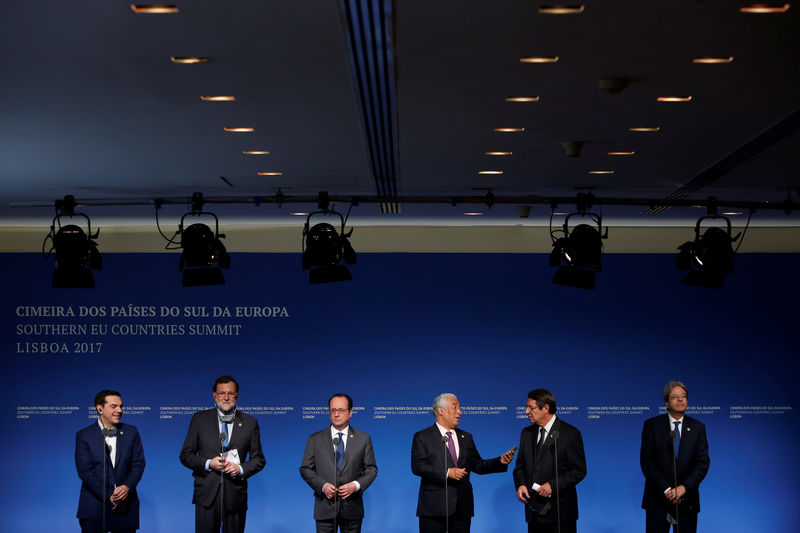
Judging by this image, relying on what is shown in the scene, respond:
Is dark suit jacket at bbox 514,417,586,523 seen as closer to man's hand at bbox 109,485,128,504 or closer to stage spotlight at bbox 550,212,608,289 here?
stage spotlight at bbox 550,212,608,289

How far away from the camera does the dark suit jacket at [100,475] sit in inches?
281

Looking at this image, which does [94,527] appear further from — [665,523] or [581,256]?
[665,523]

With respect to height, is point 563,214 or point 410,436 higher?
point 563,214

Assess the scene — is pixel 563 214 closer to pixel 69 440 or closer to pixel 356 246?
pixel 356 246

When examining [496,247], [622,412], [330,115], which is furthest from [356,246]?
[330,115]

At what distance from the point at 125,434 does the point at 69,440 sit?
243cm

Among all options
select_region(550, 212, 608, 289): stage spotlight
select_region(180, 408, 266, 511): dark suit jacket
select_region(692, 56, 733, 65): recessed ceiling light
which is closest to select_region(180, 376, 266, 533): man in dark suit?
select_region(180, 408, 266, 511): dark suit jacket

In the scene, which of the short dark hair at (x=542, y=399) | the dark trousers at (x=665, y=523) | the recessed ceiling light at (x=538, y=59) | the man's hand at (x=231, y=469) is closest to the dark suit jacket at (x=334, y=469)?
the man's hand at (x=231, y=469)

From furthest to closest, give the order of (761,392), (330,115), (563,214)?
(761,392), (563,214), (330,115)

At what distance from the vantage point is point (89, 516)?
712cm

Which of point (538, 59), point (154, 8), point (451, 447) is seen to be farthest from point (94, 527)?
point (538, 59)

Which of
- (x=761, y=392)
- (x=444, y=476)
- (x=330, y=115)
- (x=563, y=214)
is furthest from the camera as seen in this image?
(x=761, y=392)

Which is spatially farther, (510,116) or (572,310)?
(572,310)

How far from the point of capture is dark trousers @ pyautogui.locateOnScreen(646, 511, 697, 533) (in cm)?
734
